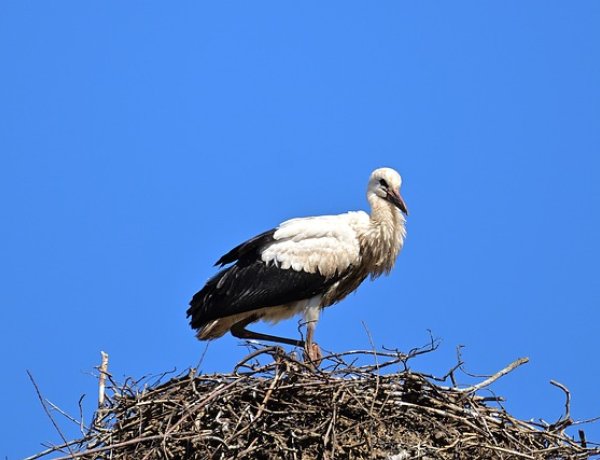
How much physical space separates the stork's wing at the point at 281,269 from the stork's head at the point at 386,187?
19.4 inches

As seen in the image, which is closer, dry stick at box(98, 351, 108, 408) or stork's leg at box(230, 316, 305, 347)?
dry stick at box(98, 351, 108, 408)

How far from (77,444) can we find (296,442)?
1.30 metres

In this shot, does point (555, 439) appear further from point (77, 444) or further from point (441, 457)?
point (77, 444)

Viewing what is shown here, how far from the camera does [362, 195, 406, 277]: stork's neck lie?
11102 millimetres

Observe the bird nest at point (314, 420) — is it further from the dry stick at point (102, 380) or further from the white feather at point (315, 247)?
the white feather at point (315, 247)

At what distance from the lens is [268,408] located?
8.11 metres

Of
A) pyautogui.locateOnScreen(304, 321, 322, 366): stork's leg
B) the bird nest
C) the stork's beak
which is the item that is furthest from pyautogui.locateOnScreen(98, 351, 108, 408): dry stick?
the stork's beak

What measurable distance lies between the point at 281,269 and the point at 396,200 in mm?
1138

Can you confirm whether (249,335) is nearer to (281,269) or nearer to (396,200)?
(281,269)

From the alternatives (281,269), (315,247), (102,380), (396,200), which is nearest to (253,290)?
(281,269)

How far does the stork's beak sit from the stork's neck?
78 mm

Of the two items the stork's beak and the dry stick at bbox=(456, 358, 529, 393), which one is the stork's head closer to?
the stork's beak

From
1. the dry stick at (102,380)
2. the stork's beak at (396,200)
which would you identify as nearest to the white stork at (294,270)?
the stork's beak at (396,200)

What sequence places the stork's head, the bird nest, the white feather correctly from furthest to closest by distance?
the stork's head, the white feather, the bird nest
